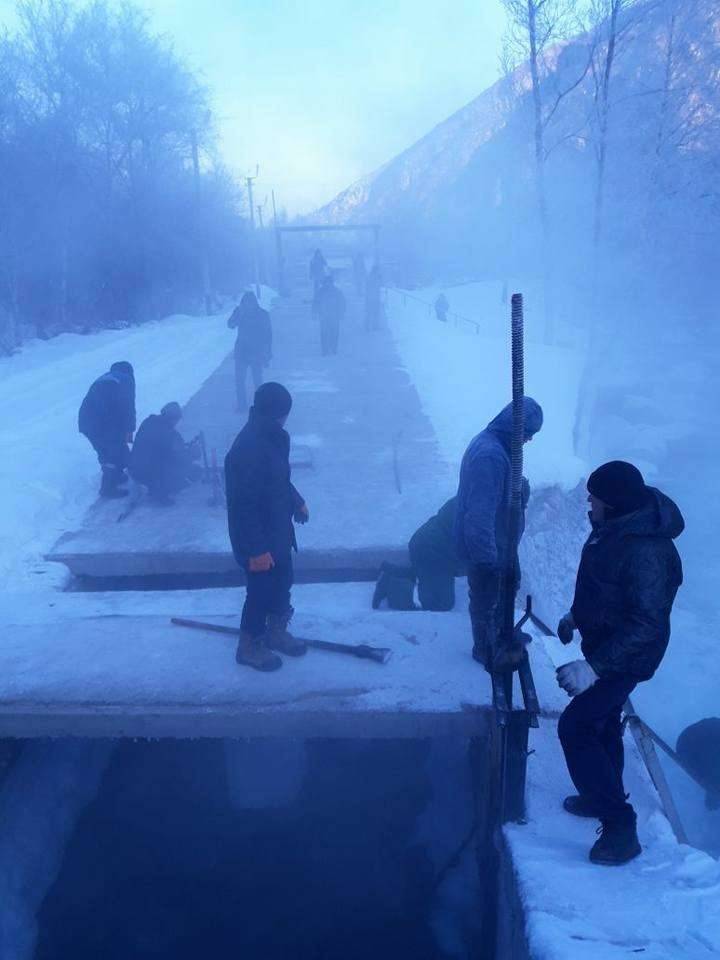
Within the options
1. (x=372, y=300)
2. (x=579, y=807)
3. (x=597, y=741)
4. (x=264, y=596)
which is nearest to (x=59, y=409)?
(x=264, y=596)

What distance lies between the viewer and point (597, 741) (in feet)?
10.3

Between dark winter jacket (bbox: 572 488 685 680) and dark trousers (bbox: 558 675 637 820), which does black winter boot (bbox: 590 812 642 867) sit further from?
dark winter jacket (bbox: 572 488 685 680)

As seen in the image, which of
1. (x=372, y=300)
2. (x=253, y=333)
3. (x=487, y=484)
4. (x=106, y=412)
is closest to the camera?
(x=487, y=484)

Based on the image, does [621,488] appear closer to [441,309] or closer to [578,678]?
[578,678]

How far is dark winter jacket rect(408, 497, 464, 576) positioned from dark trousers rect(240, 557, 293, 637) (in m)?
1.42

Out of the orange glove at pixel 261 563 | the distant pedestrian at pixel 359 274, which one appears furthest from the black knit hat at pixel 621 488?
the distant pedestrian at pixel 359 274

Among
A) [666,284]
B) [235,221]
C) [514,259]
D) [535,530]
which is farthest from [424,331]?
[235,221]

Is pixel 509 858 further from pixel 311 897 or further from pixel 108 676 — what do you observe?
pixel 108 676

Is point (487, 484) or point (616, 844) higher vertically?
point (487, 484)

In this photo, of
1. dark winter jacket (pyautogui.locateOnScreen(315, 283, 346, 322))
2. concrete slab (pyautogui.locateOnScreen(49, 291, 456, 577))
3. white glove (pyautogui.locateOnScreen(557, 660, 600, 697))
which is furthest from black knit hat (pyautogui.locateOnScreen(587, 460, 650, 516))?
dark winter jacket (pyautogui.locateOnScreen(315, 283, 346, 322))

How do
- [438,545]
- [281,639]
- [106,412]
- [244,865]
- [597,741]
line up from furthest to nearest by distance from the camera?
[106,412], [438,545], [244,865], [281,639], [597,741]

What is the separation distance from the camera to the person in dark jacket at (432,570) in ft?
17.7

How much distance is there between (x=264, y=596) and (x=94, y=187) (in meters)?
23.4

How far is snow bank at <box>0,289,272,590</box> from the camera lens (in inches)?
264
